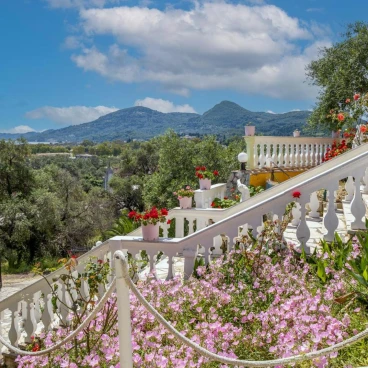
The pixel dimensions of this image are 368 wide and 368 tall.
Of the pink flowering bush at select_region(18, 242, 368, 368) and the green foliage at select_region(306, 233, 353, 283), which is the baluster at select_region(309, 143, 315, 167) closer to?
the green foliage at select_region(306, 233, 353, 283)

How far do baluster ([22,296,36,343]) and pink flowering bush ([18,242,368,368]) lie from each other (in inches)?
18.6

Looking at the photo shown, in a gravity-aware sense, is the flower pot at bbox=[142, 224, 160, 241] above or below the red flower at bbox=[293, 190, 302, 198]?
below

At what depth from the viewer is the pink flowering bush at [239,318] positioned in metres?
3.18

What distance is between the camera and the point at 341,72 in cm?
1741

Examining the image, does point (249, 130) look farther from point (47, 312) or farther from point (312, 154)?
point (47, 312)

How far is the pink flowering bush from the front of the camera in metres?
3.18

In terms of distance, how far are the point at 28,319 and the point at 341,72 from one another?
15.8m

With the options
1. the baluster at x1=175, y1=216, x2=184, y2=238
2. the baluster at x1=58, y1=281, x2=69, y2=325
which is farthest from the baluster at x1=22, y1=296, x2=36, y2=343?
the baluster at x1=175, y1=216, x2=184, y2=238

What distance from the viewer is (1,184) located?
24750 mm

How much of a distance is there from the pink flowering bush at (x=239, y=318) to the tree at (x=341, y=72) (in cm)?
1357

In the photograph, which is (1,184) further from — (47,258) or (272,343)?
(272,343)

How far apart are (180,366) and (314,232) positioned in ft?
12.8

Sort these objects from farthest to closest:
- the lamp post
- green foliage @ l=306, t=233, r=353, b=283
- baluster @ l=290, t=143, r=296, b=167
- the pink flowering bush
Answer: baluster @ l=290, t=143, r=296, b=167 < the lamp post < green foliage @ l=306, t=233, r=353, b=283 < the pink flowering bush

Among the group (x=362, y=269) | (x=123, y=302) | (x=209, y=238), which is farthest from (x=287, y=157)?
(x=123, y=302)
